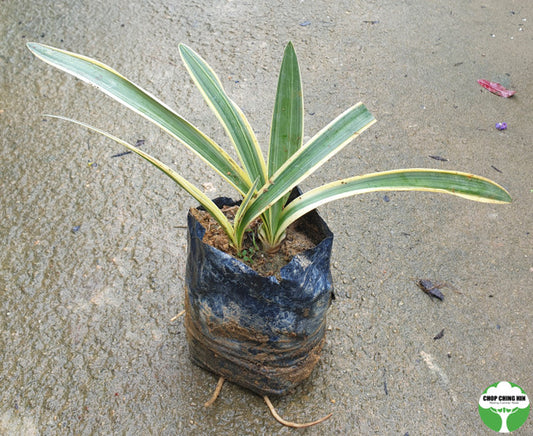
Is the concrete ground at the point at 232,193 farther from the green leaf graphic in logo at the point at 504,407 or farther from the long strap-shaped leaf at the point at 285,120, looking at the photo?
the long strap-shaped leaf at the point at 285,120

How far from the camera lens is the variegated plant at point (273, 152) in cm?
89

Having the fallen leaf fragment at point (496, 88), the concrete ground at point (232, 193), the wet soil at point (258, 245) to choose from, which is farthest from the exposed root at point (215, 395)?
the fallen leaf fragment at point (496, 88)

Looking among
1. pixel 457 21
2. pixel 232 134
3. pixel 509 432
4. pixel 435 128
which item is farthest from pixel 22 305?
pixel 457 21

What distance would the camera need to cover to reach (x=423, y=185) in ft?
2.95

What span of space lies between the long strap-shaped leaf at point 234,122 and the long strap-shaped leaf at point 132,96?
0.12 ft

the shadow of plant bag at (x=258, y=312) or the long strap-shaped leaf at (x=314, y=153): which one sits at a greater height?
the long strap-shaped leaf at (x=314, y=153)

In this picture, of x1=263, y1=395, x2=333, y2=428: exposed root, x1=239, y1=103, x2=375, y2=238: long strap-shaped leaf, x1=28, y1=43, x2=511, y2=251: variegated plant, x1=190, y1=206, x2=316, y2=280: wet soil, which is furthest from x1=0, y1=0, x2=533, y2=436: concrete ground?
x1=239, y1=103, x2=375, y2=238: long strap-shaped leaf

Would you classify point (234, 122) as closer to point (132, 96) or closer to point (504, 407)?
point (132, 96)

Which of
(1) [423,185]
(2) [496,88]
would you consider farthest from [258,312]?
(2) [496,88]

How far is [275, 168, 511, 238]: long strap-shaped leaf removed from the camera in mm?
875

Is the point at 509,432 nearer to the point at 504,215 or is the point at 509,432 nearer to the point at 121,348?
the point at 504,215

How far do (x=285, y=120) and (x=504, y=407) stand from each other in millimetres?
875

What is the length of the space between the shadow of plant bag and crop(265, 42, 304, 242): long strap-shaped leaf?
10cm

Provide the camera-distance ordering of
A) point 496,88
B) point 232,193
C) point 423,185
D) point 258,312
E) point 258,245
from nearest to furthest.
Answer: point 423,185 → point 258,312 → point 258,245 → point 232,193 → point 496,88
